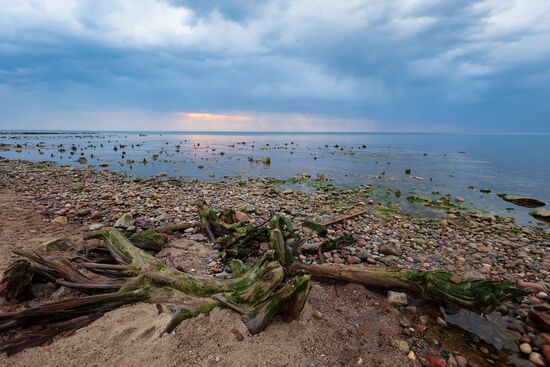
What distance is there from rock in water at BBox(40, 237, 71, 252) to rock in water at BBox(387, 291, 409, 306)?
7.26 meters

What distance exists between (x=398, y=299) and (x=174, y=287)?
4054 millimetres

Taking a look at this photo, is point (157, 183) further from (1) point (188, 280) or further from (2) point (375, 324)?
(2) point (375, 324)

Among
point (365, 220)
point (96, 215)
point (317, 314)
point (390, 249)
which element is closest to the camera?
point (317, 314)

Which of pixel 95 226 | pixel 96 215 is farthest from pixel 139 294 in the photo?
pixel 96 215

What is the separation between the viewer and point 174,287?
4742 millimetres

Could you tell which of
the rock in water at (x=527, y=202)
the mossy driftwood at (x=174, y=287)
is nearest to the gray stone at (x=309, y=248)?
the mossy driftwood at (x=174, y=287)

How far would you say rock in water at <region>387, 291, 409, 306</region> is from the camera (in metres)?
5.23

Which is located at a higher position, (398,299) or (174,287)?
(174,287)

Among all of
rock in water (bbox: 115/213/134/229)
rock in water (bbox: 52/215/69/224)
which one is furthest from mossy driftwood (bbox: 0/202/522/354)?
rock in water (bbox: 52/215/69/224)

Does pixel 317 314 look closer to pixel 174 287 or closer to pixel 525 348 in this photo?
pixel 174 287

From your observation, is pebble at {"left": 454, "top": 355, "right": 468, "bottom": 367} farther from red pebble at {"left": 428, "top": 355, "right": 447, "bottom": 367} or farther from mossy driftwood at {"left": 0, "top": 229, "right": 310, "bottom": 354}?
mossy driftwood at {"left": 0, "top": 229, "right": 310, "bottom": 354}

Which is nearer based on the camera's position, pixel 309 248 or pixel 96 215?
pixel 309 248

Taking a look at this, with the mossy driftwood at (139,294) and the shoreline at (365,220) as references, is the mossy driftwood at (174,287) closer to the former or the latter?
the mossy driftwood at (139,294)

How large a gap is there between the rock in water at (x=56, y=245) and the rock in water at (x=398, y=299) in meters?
7.26
